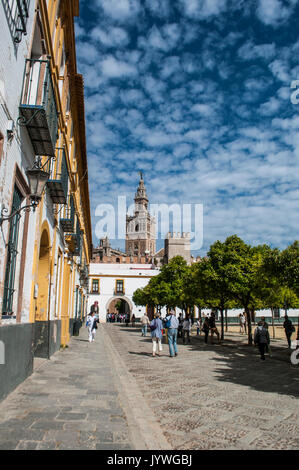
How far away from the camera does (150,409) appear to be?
18.7 ft

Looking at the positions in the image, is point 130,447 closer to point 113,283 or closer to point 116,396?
point 116,396

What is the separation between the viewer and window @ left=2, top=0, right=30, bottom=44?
508 centimetres

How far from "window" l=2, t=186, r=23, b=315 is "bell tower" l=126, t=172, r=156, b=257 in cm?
12640

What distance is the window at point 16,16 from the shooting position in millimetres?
5082

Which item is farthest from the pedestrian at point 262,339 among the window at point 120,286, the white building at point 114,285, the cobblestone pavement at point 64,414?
the window at point 120,286

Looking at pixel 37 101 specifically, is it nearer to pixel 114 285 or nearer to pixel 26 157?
pixel 26 157

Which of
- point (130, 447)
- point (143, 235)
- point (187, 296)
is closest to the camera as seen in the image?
point (130, 447)

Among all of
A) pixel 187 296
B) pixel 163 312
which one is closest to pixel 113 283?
pixel 163 312

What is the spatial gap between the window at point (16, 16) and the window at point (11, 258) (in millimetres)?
2436

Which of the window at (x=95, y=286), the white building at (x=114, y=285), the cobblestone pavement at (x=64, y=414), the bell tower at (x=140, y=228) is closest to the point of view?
the cobblestone pavement at (x=64, y=414)

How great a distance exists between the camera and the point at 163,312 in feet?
172

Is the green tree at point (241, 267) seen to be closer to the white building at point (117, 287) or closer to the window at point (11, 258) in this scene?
the window at point (11, 258)

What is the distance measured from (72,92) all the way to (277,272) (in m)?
10.8

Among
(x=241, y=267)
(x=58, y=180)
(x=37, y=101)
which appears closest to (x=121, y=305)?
(x=241, y=267)
